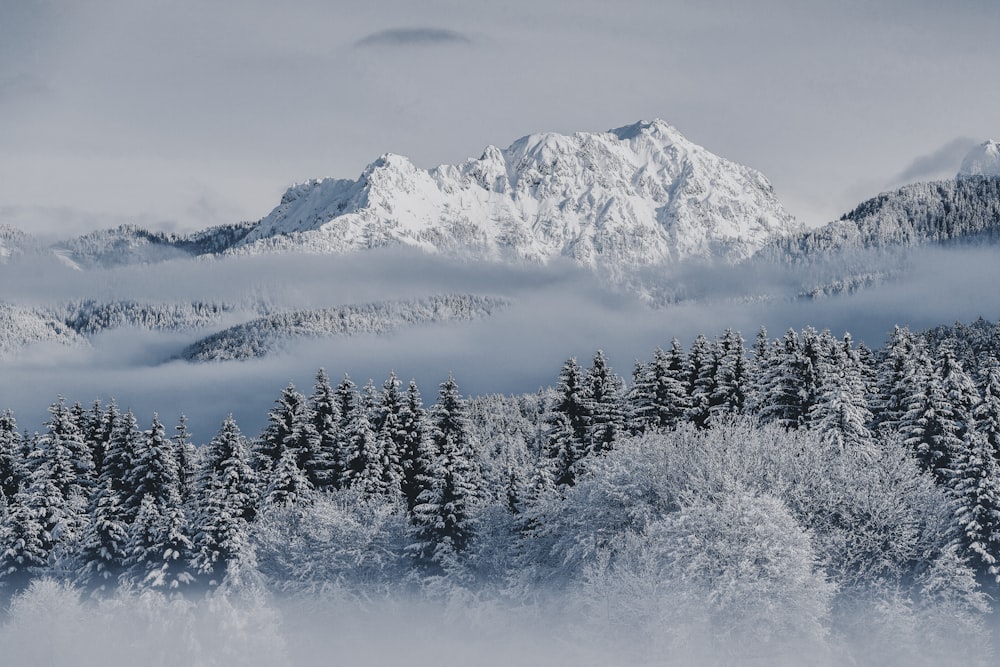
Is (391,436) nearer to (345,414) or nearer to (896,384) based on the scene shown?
(345,414)

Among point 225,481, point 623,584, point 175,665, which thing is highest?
point 225,481

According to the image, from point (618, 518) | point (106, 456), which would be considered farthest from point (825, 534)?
point (106, 456)

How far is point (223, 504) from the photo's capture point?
7044cm

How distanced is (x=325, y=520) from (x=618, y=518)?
19.8m

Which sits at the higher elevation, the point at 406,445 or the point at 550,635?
the point at 406,445

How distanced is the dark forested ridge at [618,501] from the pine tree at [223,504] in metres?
0.17

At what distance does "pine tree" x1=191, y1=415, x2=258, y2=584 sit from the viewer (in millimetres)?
70000

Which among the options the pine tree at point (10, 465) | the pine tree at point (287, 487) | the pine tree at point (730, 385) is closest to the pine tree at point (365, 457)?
the pine tree at point (287, 487)

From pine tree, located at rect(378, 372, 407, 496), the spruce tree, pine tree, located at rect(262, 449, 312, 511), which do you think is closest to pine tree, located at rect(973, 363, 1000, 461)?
the spruce tree

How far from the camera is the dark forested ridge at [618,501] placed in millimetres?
52125

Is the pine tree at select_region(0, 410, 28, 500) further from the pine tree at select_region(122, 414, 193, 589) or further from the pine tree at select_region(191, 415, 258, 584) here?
the pine tree at select_region(191, 415, 258, 584)

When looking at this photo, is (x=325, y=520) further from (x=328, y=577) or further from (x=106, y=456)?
(x=106, y=456)

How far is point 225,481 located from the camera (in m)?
73.8

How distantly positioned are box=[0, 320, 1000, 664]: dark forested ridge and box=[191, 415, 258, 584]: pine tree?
17 cm
